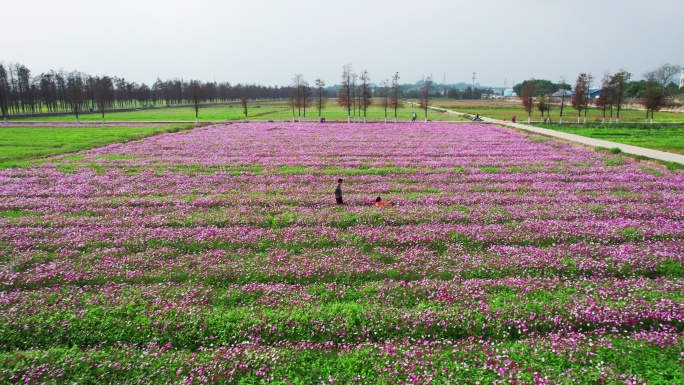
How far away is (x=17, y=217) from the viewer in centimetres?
1612

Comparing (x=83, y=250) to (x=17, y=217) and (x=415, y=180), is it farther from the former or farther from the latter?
(x=415, y=180)

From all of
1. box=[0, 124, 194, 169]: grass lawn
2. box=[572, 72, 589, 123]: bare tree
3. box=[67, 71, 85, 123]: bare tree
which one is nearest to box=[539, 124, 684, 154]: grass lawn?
box=[572, 72, 589, 123]: bare tree

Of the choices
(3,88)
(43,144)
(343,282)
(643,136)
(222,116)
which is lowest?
(343,282)

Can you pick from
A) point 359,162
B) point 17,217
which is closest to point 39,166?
point 17,217

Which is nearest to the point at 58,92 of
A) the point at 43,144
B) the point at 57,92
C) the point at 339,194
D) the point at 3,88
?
the point at 57,92

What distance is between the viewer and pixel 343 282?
34.8 ft

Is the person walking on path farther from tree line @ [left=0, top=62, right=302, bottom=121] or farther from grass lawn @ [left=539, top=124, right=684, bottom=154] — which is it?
tree line @ [left=0, top=62, right=302, bottom=121]

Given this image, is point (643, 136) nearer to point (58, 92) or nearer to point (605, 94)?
point (605, 94)

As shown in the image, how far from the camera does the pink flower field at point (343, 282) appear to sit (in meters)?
7.27

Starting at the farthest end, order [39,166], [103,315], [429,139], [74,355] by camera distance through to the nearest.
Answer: [429,139] → [39,166] → [103,315] → [74,355]

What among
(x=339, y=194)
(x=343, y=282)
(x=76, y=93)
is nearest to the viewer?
(x=343, y=282)

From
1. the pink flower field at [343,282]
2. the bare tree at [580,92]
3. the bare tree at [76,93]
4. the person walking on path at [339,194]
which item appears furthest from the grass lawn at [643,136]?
the bare tree at [76,93]

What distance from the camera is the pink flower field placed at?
23.8 feet

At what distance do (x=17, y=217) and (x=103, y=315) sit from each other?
1097cm
